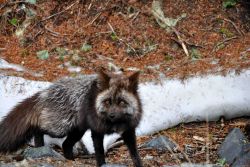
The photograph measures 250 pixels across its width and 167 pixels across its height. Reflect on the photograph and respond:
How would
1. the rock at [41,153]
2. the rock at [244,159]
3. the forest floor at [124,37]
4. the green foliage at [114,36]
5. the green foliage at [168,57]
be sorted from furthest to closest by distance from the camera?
the green foliage at [114,36], the green foliage at [168,57], the forest floor at [124,37], the rock at [41,153], the rock at [244,159]

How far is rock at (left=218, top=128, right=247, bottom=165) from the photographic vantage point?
339 inches

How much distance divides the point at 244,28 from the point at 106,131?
6.48 metres

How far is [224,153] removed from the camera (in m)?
8.91

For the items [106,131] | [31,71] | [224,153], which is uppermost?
[31,71]

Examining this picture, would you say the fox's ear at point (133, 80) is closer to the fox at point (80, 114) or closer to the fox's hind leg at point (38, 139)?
the fox at point (80, 114)

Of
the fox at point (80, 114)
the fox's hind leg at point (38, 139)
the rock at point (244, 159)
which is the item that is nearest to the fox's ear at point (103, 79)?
the fox at point (80, 114)

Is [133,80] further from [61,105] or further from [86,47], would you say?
[86,47]

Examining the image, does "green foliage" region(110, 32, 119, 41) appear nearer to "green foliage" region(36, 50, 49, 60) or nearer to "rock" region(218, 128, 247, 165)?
"green foliage" region(36, 50, 49, 60)

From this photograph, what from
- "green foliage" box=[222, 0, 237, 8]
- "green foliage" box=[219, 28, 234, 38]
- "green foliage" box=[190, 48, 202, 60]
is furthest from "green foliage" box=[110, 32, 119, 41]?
"green foliage" box=[222, 0, 237, 8]

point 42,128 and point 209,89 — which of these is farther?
point 209,89

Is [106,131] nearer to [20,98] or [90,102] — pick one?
[90,102]

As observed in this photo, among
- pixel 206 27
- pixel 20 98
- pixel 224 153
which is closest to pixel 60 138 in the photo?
pixel 20 98

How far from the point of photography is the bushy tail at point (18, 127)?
8.68 metres

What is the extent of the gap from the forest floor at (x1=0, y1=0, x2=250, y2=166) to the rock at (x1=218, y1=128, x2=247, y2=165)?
1985mm
